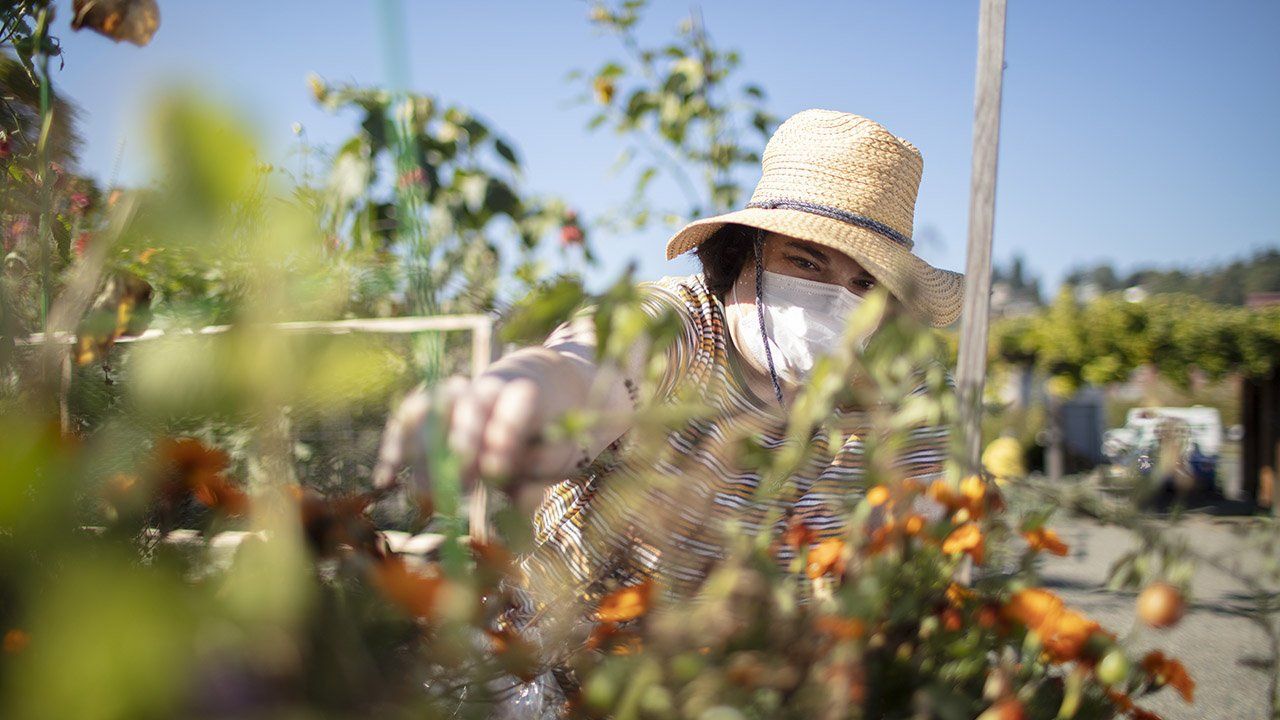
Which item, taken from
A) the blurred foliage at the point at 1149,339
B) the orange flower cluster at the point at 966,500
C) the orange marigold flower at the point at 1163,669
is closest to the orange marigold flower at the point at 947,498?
the orange flower cluster at the point at 966,500

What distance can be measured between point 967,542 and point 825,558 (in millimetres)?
126

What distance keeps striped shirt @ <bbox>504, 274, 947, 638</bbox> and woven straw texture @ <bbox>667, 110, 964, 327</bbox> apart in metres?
0.21

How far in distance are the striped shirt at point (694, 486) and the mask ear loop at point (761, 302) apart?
0.22 ft

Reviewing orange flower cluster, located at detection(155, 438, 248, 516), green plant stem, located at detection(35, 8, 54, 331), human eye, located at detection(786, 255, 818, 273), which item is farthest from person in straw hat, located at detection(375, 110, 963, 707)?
green plant stem, located at detection(35, 8, 54, 331)

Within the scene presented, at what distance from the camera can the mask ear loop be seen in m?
1.23

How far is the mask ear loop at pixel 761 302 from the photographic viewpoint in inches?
48.6

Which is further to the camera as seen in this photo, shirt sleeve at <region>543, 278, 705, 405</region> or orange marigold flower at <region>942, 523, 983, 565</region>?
shirt sleeve at <region>543, 278, 705, 405</region>

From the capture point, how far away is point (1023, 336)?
1224cm

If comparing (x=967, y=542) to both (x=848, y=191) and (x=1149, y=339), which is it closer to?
(x=848, y=191)

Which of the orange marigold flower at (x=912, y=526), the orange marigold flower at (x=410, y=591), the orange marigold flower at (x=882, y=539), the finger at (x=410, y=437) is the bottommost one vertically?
the orange marigold flower at (x=410, y=591)

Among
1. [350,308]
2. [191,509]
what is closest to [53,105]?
[350,308]

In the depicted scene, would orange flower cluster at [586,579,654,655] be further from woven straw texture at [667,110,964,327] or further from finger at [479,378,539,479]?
woven straw texture at [667,110,964,327]

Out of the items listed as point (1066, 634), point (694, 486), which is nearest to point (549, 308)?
point (1066, 634)

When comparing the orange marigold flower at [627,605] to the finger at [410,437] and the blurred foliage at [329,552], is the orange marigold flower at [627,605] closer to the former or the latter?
the blurred foliage at [329,552]
